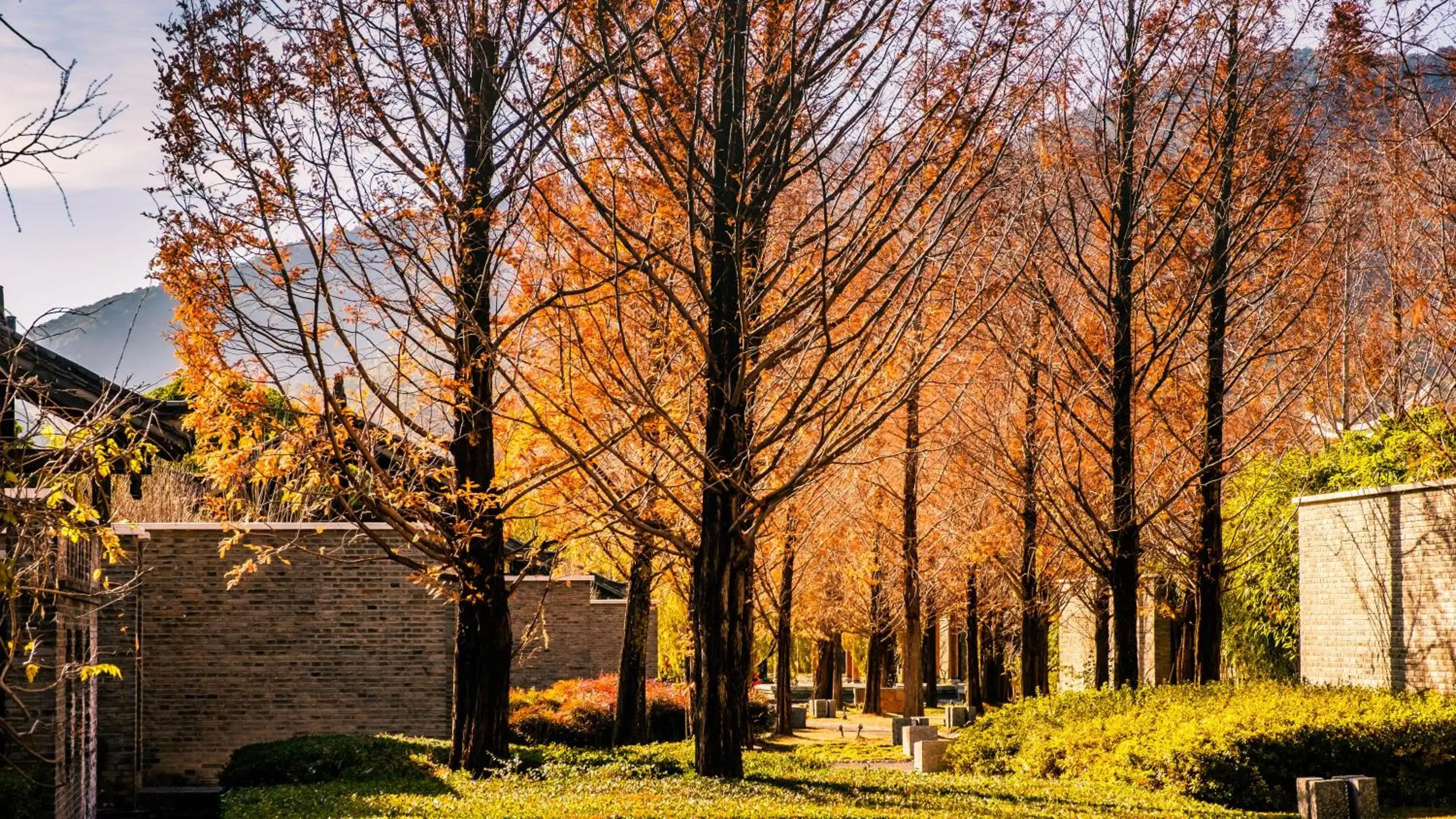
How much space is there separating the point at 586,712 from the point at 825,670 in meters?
20.1

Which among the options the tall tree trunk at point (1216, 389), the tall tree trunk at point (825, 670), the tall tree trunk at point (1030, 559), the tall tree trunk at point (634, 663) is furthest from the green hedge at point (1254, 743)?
the tall tree trunk at point (825, 670)

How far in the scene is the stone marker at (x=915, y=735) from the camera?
1956 cm

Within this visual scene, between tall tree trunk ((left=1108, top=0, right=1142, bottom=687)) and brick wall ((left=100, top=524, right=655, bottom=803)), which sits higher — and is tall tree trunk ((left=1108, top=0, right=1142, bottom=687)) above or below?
above

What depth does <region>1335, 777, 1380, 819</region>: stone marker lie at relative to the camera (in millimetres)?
11233

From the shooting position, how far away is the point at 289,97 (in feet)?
38.9

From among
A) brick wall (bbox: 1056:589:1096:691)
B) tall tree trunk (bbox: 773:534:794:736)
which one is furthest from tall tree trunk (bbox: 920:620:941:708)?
tall tree trunk (bbox: 773:534:794:736)

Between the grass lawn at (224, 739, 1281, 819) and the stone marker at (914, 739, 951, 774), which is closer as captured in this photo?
the grass lawn at (224, 739, 1281, 819)

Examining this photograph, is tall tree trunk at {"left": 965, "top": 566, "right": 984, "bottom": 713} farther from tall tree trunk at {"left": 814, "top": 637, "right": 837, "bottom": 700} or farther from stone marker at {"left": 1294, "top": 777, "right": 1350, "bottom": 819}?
stone marker at {"left": 1294, "top": 777, "right": 1350, "bottom": 819}

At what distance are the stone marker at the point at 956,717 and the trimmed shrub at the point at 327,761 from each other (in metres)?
13.9

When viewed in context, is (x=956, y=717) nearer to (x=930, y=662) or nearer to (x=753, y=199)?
(x=930, y=662)

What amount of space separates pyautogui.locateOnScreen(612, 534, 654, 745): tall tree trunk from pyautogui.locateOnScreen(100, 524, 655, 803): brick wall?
204 centimetres

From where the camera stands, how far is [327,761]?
48.0 feet

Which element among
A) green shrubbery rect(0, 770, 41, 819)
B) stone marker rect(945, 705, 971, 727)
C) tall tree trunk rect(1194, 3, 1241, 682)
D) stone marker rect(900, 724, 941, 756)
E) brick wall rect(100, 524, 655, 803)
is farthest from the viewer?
stone marker rect(945, 705, 971, 727)

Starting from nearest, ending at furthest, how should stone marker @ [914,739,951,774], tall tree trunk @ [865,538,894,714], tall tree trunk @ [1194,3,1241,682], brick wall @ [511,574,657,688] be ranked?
tall tree trunk @ [1194,3,1241,682], stone marker @ [914,739,951,774], tall tree trunk @ [865,538,894,714], brick wall @ [511,574,657,688]
